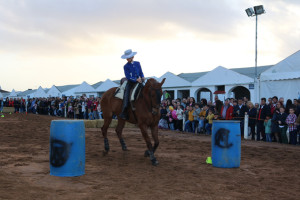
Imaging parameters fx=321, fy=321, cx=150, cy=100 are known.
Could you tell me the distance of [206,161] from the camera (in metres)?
8.29

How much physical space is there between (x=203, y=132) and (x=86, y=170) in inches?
445

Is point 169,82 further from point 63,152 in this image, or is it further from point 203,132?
point 63,152

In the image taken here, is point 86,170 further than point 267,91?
No

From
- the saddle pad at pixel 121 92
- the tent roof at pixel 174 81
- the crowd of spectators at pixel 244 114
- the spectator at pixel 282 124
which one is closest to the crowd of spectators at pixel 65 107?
the tent roof at pixel 174 81

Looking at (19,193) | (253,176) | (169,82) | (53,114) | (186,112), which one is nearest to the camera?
(19,193)

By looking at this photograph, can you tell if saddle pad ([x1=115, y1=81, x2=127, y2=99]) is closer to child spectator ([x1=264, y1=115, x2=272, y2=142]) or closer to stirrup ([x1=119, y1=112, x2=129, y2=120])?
stirrup ([x1=119, y1=112, x2=129, y2=120])

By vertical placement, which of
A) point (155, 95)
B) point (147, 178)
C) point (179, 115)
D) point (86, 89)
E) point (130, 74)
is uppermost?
point (86, 89)

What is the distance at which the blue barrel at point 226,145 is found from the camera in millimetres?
7645

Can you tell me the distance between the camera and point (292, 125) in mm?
13141

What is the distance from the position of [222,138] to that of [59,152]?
3.84m

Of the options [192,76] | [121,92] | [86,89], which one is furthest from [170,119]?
[86,89]

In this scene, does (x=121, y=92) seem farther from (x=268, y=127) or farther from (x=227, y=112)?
(x=227, y=112)

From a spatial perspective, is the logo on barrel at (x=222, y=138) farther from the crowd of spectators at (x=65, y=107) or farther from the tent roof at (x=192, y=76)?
the tent roof at (x=192, y=76)

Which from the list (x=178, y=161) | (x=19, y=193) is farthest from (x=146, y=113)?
(x=19, y=193)
